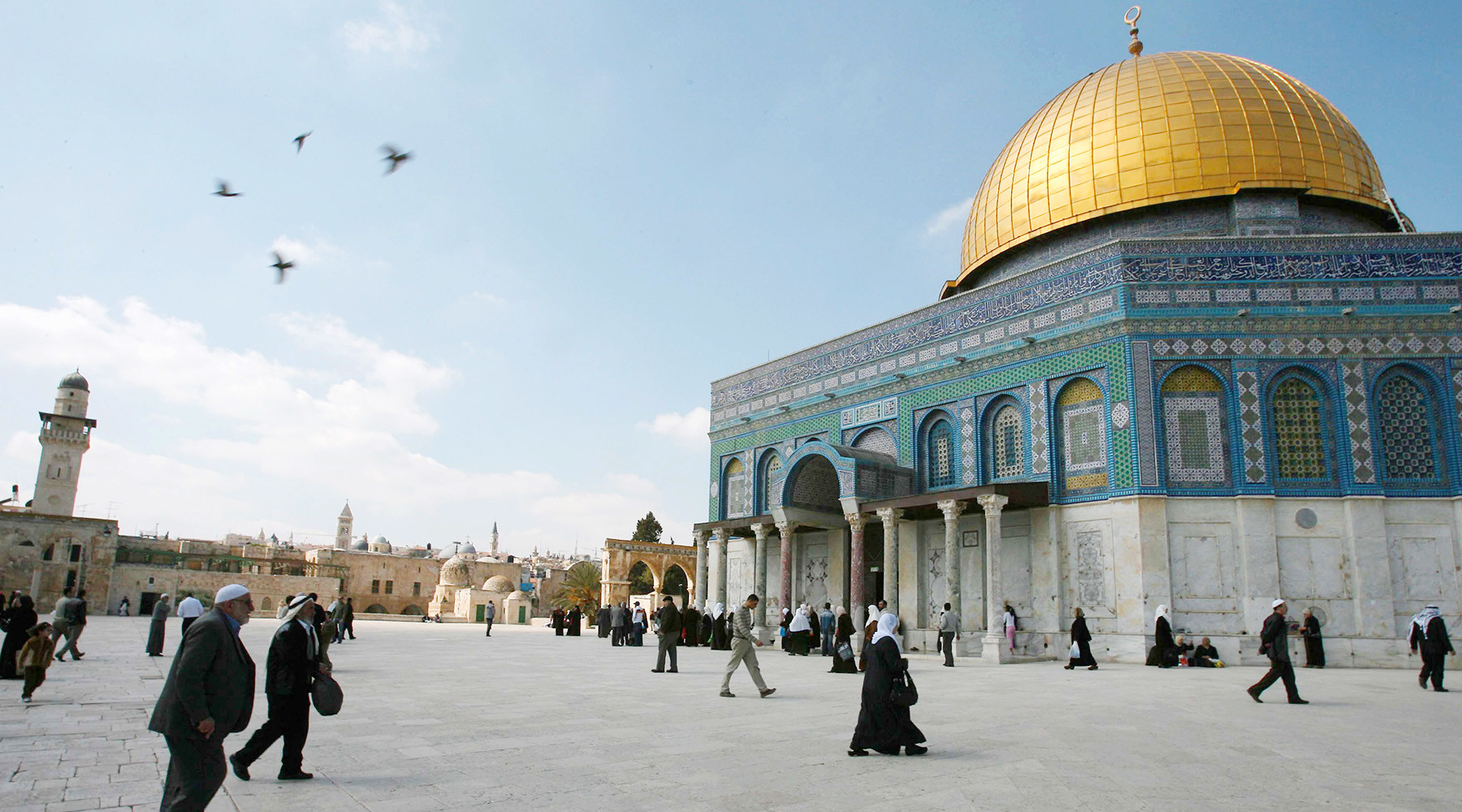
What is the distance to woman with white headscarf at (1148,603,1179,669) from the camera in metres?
16.5

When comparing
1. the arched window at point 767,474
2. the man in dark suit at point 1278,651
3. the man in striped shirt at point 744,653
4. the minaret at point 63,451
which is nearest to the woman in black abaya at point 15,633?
the man in striped shirt at point 744,653

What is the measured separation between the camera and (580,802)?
5062mm

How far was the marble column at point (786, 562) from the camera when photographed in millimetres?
24688

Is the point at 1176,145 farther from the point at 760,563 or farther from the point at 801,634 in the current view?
the point at 760,563

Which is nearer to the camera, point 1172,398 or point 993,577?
point 1172,398

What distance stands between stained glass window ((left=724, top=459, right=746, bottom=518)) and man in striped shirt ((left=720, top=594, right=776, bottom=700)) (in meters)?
17.6

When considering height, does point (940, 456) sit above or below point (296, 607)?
above

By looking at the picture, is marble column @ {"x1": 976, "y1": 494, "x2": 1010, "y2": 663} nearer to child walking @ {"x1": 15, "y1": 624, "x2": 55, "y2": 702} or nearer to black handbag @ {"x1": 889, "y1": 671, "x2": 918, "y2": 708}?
black handbag @ {"x1": 889, "y1": 671, "x2": 918, "y2": 708}

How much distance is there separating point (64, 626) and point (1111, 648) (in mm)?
17803

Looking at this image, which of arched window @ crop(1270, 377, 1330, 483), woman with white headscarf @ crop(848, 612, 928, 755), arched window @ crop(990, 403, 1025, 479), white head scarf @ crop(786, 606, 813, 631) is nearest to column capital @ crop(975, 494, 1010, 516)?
arched window @ crop(990, 403, 1025, 479)

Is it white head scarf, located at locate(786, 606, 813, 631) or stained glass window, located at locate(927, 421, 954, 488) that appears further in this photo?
stained glass window, located at locate(927, 421, 954, 488)

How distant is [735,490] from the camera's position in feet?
97.9

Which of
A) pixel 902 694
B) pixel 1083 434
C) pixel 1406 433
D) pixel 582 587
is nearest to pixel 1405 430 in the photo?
pixel 1406 433

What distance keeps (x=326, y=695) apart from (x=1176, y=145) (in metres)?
22.8
